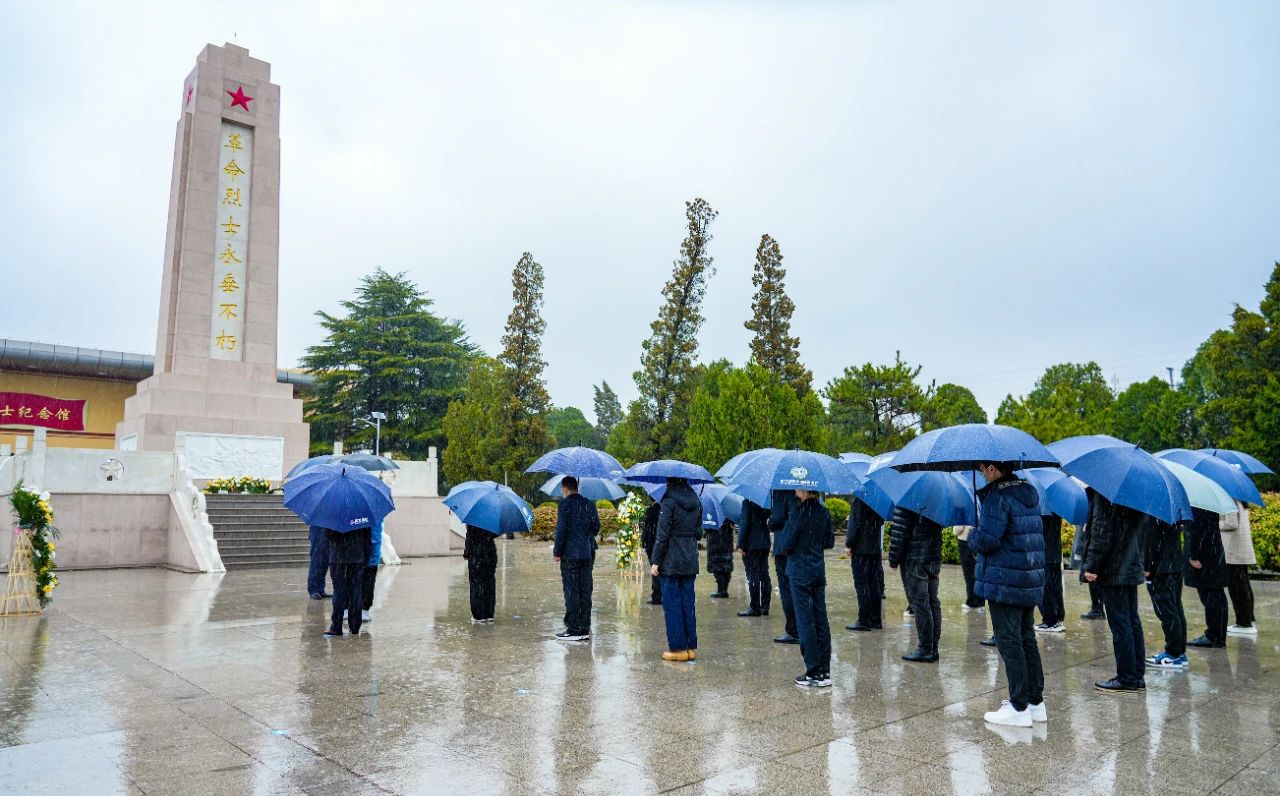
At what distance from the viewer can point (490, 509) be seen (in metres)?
8.77

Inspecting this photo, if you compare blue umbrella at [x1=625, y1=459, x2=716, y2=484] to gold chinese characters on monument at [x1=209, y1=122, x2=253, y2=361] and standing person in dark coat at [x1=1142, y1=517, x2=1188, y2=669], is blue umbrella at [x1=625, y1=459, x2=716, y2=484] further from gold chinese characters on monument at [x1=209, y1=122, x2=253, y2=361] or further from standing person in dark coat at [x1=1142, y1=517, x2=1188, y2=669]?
gold chinese characters on monument at [x1=209, y1=122, x2=253, y2=361]

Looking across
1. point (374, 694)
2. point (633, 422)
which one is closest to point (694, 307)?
point (633, 422)

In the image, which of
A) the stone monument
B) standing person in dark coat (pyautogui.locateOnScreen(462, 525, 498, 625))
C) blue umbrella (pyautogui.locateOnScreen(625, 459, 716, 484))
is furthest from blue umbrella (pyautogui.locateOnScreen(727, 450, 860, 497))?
the stone monument

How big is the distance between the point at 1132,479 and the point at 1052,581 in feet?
11.8

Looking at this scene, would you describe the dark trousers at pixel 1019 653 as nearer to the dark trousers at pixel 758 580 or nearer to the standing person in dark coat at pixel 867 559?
the standing person in dark coat at pixel 867 559

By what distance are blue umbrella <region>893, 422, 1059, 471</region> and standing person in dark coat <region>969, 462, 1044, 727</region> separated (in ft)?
0.43

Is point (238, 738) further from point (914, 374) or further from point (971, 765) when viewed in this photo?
point (914, 374)

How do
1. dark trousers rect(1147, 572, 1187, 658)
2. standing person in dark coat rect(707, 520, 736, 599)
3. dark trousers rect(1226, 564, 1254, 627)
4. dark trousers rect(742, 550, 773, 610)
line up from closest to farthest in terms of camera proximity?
dark trousers rect(1147, 572, 1187, 658) < dark trousers rect(1226, 564, 1254, 627) < dark trousers rect(742, 550, 773, 610) < standing person in dark coat rect(707, 520, 736, 599)

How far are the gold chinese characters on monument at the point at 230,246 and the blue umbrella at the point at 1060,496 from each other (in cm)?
2064

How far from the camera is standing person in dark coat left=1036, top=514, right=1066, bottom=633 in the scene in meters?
8.70

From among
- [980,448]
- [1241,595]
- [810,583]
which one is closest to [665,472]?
[810,583]

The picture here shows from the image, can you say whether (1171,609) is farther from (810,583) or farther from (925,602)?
(810,583)

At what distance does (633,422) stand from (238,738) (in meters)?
26.9

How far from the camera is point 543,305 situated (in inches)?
1346
